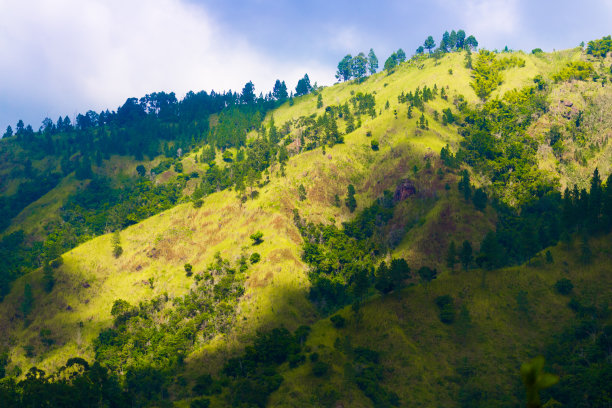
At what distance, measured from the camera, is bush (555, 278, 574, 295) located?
349ft

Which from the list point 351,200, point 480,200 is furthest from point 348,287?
point 480,200

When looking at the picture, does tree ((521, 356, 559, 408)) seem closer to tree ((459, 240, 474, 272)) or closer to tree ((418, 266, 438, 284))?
tree ((418, 266, 438, 284))

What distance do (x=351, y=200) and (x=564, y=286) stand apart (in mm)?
87873

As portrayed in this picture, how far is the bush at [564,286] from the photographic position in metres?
106

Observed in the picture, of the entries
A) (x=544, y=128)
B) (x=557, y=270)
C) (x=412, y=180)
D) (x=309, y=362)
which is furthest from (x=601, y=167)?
(x=309, y=362)

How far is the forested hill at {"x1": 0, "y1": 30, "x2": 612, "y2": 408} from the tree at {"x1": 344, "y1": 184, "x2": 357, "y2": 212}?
23.3 inches

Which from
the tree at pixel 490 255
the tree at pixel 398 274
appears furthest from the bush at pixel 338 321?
the tree at pixel 490 255

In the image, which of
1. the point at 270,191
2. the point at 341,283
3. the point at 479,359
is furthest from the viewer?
the point at 270,191

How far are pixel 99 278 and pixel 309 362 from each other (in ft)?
322

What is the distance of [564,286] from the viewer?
10681 cm

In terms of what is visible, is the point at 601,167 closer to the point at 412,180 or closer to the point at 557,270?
the point at 412,180

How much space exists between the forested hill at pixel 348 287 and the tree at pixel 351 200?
591mm

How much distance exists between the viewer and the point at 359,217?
17200 centimetres

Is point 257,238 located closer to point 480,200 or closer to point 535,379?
point 480,200
